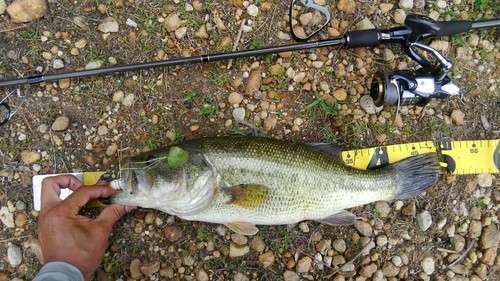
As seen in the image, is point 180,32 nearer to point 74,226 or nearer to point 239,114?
point 239,114

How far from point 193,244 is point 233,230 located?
0.44m

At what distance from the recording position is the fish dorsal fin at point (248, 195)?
2.99 m

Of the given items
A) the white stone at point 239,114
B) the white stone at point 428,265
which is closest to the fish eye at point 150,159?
the white stone at point 239,114

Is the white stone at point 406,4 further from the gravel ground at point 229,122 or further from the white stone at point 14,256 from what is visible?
the white stone at point 14,256

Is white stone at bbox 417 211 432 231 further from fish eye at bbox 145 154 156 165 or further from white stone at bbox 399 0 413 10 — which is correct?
fish eye at bbox 145 154 156 165

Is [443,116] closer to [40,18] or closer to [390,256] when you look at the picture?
[390,256]

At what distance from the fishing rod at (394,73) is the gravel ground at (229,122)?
0.79 feet

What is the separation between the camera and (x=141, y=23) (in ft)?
11.9

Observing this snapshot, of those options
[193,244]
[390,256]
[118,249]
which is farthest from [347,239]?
[118,249]

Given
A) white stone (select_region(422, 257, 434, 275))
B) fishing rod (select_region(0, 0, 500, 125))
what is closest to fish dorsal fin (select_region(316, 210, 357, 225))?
white stone (select_region(422, 257, 434, 275))

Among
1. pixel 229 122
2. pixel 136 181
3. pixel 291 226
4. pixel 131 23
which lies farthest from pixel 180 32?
pixel 291 226

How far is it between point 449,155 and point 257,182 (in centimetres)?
176

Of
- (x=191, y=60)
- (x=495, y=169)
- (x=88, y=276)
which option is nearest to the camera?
(x=88, y=276)

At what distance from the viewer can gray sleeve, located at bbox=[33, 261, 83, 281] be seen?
2.88 meters
